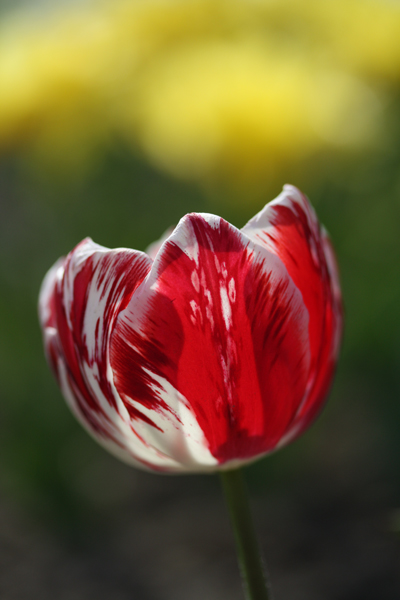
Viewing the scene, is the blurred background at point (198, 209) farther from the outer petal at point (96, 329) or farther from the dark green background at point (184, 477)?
the outer petal at point (96, 329)

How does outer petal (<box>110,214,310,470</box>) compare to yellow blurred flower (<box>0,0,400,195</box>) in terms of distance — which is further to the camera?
yellow blurred flower (<box>0,0,400,195</box>)

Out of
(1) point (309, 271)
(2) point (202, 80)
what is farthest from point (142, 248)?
(1) point (309, 271)

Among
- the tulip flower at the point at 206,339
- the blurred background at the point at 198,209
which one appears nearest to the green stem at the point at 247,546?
the tulip flower at the point at 206,339

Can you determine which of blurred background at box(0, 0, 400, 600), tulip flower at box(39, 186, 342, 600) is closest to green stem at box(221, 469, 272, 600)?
tulip flower at box(39, 186, 342, 600)

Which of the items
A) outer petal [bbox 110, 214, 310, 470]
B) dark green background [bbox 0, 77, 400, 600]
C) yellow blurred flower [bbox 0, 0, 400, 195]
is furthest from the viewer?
dark green background [bbox 0, 77, 400, 600]

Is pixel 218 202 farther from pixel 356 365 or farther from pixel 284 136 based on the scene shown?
pixel 356 365

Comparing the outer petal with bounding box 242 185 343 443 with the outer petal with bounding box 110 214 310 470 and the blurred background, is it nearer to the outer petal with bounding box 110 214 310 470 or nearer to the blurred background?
the outer petal with bounding box 110 214 310 470
